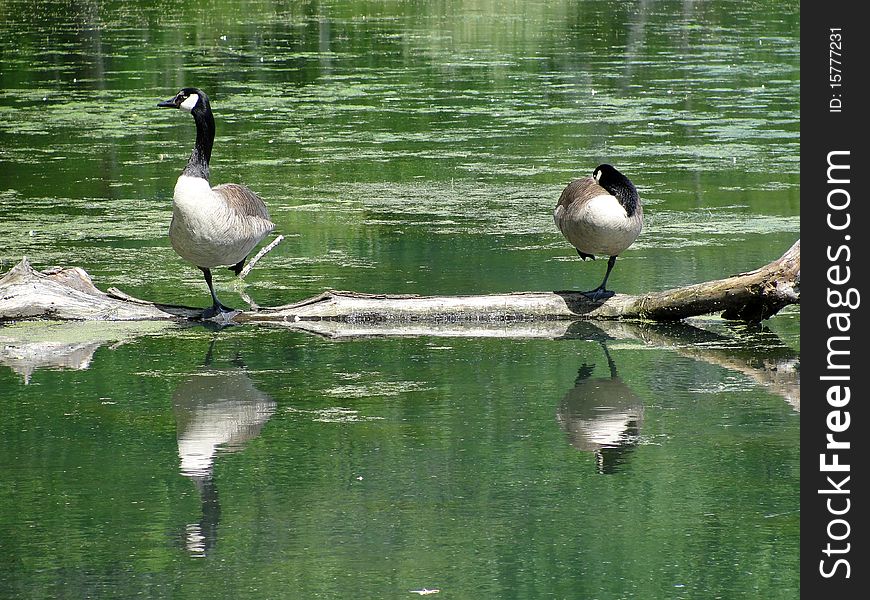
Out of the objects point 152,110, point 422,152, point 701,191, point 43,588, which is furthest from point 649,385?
point 152,110

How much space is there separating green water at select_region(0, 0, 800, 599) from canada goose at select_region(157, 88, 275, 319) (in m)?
0.53

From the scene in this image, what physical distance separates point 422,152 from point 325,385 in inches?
345

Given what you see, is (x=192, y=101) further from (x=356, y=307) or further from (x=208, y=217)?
(x=356, y=307)

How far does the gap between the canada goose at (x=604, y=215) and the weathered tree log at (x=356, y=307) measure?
21 centimetres

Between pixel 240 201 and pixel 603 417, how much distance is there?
10.4 feet

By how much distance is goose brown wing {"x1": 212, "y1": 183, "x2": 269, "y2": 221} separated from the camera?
941cm

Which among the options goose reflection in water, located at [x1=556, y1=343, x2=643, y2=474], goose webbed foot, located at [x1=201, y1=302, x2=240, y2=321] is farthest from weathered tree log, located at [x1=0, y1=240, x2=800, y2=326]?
goose reflection in water, located at [x1=556, y1=343, x2=643, y2=474]

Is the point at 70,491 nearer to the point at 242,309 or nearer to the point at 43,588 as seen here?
the point at 43,588

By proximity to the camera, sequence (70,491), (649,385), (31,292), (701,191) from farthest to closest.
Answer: (701,191) → (31,292) → (649,385) → (70,491)

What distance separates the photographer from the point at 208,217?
30.0 ft

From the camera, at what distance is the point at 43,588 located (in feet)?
17.9

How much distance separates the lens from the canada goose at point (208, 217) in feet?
30.0

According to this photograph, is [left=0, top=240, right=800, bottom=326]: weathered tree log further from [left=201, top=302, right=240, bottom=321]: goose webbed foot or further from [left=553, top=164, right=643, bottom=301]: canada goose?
[left=553, top=164, right=643, bottom=301]: canada goose
